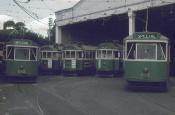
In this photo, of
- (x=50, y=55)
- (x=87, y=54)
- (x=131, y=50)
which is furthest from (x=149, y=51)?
(x=50, y=55)

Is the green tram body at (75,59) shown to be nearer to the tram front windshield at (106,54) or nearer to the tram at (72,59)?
the tram at (72,59)

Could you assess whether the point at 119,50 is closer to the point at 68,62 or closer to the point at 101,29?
the point at 68,62

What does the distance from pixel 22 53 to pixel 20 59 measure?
45 cm

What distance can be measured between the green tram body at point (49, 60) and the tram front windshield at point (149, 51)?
16.7 metres

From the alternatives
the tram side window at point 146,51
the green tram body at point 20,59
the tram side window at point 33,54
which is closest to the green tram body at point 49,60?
the tram side window at point 33,54

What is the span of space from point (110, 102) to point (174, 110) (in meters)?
2.80

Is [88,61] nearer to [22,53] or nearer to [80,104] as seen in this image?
[22,53]

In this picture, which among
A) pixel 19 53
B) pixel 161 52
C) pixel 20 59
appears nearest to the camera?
pixel 161 52

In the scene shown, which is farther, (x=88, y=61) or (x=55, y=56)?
(x=55, y=56)

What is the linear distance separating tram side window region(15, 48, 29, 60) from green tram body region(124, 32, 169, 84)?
8.00 meters

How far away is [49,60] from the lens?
121 feet

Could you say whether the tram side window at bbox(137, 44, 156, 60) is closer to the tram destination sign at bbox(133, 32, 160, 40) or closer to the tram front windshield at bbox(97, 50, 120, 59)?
the tram destination sign at bbox(133, 32, 160, 40)

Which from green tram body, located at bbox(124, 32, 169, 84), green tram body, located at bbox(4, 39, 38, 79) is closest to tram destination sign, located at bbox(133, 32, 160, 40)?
green tram body, located at bbox(124, 32, 169, 84)

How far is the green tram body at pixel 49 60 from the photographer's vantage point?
36.9 meters
